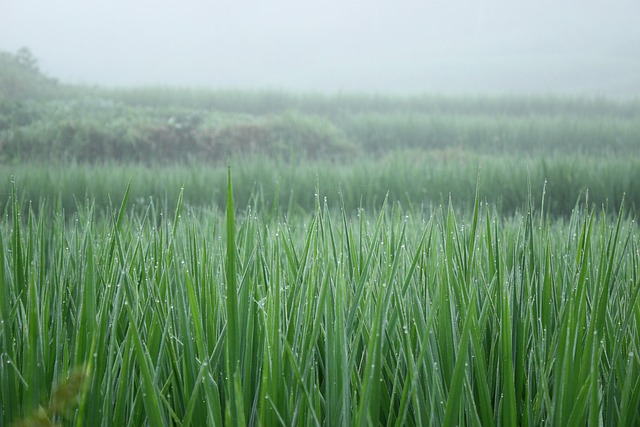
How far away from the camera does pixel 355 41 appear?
479 centimetres

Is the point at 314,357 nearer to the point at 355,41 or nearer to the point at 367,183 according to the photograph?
the point at 367,183

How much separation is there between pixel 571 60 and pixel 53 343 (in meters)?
5.01

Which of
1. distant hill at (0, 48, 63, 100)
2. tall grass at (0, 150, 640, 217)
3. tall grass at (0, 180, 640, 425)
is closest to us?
tall grass at (0, 180, 640, 425)

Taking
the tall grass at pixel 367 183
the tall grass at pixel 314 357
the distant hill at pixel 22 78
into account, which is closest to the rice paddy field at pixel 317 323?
the tall grass at pixel 314 357

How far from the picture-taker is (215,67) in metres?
4.88

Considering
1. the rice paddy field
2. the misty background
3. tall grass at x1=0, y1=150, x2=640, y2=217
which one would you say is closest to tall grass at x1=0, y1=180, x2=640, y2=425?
the rice paddy field

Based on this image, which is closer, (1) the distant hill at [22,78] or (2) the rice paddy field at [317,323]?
(2) the rice paddy field at [317,323]

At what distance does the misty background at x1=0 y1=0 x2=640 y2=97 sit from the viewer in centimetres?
426

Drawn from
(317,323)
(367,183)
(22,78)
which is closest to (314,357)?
(317,323)

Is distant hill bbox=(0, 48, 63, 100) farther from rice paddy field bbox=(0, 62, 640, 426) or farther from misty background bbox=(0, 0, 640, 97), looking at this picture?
rice paddy field bbox=(0, 62, 640, 426)

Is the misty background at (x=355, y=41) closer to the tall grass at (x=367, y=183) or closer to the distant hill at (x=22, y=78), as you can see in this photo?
the distant hill at (x=22, y=78)

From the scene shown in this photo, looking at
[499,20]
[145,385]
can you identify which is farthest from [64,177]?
[499,20]

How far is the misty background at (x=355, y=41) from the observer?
426cm

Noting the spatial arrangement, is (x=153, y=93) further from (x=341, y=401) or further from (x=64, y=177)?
(x=341, y=401)
